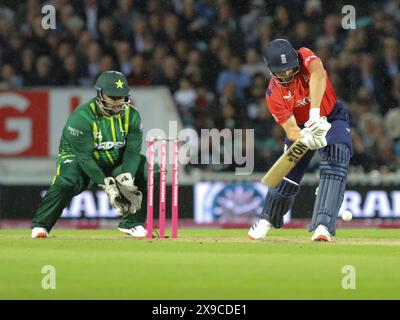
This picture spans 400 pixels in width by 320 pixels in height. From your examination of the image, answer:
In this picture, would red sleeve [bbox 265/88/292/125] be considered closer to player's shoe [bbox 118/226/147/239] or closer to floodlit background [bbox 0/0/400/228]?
player's shoe [bbox 118/226/147/239]

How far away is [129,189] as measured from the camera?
34.3 feet

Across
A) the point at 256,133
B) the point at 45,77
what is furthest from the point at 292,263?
the point at 45,77

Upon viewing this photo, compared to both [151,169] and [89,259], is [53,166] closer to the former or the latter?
[151,169]

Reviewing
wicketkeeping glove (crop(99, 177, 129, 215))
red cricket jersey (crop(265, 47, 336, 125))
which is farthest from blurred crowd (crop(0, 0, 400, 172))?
red cricket jersey (crop(265, 47, 336, 125))

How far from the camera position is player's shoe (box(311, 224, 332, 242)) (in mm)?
10008

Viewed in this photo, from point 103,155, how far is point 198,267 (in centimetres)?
274

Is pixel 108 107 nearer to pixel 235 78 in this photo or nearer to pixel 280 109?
pixel 280 109

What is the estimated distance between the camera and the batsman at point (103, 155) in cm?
1040

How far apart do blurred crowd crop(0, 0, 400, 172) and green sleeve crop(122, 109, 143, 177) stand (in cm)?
421

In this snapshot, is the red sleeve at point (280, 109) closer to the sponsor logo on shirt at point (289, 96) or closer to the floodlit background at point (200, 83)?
the sponsor logo on shirt at point (289, 96)

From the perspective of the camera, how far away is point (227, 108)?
1507 cm

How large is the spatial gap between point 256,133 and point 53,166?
266 cm

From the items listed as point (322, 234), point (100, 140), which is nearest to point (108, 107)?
point (100, 140)

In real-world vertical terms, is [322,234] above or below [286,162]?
below
